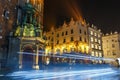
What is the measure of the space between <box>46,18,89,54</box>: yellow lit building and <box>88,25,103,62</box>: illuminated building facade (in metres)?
3.24

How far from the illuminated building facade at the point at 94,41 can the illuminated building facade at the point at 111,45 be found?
7.74 m

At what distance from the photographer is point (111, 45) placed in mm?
A: 75125

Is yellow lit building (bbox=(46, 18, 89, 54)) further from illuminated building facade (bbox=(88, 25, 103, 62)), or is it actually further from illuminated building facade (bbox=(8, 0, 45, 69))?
illuminated building facade (bbox=(8, 0, 45, 69))

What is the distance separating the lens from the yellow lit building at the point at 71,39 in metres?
59.3

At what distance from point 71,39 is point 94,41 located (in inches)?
439

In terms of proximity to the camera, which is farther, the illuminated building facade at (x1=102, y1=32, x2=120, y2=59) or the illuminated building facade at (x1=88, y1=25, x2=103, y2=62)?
the illuminated building facade at (x1=102, y1=32, x2=120, y2=59)

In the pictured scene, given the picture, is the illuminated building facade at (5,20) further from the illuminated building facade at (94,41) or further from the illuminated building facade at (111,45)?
the illuminated building facade at (111,45)

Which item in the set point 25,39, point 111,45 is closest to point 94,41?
point 111,45

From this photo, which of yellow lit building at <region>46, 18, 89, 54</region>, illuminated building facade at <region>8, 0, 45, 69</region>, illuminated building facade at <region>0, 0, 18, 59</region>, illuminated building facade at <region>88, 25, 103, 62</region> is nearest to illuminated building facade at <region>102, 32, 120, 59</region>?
illuminated building facade at <region>88, 25, 103, 62</region>

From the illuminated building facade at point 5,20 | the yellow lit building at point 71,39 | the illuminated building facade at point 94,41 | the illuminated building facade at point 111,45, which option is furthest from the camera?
the illuminated building facade at point 111,45

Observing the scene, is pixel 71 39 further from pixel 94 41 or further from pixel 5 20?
pixel 5 20

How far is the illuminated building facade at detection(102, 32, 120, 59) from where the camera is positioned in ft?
240

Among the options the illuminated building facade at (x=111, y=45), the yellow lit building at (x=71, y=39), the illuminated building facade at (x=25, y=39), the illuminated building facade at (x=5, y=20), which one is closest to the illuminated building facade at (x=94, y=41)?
the yellow lit building at (x=71, y=39)

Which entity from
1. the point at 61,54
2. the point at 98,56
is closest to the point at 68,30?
the point at 61,54
